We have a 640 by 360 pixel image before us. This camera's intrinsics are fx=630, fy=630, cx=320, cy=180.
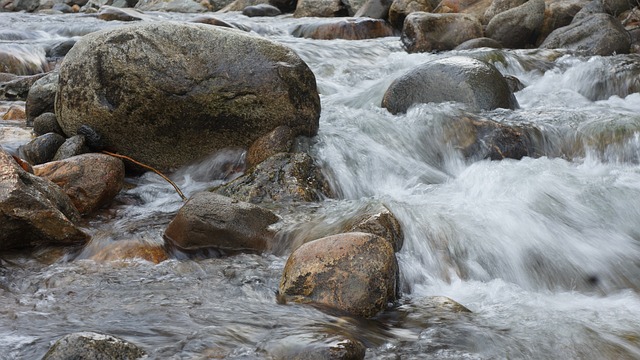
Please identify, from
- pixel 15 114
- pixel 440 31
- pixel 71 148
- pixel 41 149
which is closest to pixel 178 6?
pixel 440 31

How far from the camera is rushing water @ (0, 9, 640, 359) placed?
2.97 meters

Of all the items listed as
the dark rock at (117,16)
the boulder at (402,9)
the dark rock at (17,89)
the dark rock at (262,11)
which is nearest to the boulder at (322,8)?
the dark rock at (262,11)

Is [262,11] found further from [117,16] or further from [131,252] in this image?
[131,252]

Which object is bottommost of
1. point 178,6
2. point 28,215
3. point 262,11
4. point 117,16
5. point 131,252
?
point 178,6

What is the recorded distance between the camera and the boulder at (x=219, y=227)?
4.14 metres

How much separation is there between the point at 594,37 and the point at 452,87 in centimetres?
422

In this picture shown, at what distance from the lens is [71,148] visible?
5520 mm

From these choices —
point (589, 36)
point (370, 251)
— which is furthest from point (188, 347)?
point (589, 36)

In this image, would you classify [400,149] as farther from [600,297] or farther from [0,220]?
[0,220]

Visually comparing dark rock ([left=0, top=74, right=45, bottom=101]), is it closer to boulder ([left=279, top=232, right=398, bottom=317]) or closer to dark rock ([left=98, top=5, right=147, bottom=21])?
boulder ([left=279, top=232, right=398, bottom=317])

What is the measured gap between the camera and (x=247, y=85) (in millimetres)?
5691

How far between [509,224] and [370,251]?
1.56 meters

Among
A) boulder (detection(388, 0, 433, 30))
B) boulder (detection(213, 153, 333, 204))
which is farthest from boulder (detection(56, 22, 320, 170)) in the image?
boulder (detection(388, 0, 433, 30))

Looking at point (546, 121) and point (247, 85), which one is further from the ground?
point (247, 85)
